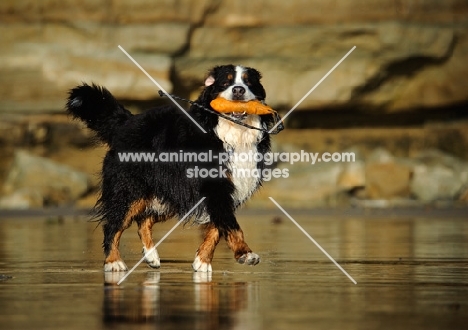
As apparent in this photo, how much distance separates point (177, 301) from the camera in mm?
8094

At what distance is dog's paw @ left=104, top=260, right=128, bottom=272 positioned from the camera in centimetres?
1097

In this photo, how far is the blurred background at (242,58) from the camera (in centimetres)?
2525

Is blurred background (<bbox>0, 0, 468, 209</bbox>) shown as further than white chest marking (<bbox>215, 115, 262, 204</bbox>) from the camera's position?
Yes

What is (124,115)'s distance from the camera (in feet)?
39.9

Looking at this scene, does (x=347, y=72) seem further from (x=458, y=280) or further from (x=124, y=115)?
(x=458, y=280)

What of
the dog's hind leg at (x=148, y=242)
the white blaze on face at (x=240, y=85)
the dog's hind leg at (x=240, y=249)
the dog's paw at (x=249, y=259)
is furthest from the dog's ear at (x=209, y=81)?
the dog's paw at (x=249, y=259)

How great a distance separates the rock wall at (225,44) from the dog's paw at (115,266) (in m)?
14.2

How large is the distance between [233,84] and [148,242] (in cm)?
167

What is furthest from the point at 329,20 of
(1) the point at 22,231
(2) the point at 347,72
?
(1) the point at 22,231

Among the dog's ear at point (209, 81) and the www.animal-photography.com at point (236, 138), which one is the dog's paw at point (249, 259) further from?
the dog's ear at point (209, 81)

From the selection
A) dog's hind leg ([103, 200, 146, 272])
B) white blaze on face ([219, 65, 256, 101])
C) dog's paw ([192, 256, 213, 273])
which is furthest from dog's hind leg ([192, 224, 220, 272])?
white blaze on face ([219, 65, 256, 101])

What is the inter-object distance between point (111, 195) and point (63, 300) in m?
3.59

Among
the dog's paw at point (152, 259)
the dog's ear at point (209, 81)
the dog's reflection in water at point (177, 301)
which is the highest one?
the dog's ear at point (209, 81)

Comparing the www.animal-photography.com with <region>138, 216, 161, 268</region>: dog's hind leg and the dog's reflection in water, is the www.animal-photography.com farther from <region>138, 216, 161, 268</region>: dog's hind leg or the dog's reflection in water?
the dog's reflection in water
